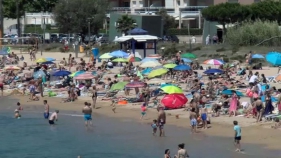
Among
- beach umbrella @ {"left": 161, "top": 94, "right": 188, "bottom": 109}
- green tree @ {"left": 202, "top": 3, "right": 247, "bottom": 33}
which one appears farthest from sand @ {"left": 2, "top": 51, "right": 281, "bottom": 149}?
green tree @ {"left": 202, "top": 3, "right": 247, "bottom": 33}

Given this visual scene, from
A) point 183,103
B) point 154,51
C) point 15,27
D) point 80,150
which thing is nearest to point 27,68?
point 154,51

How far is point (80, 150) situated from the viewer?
80.8 ft

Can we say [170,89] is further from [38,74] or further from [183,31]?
[183,31]

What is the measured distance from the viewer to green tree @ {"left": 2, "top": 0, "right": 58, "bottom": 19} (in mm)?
80312

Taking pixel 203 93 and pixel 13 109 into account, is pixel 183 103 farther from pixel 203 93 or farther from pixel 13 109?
pixel 13 109

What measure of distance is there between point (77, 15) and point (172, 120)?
40014mm

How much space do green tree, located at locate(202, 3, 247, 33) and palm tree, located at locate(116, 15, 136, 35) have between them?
6324mm

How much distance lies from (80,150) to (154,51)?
22.5 metres

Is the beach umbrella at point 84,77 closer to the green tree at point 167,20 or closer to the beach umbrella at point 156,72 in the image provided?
the beach umbrella at point 156,72

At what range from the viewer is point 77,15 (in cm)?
6694

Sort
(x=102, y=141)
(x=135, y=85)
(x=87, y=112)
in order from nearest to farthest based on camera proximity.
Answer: (x=102, y=141)
(x=87, y=112)
(x=135, y=85)

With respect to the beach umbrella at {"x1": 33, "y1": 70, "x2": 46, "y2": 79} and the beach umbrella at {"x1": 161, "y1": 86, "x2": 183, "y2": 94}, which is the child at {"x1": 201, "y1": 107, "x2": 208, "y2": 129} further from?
the beach umbrella at {"x1": 33, "y1": 70, "x2": 46, "y2": 79}

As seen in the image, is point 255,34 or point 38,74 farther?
point 255,34

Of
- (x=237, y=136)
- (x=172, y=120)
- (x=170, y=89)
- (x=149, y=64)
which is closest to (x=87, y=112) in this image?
(x=172, y=120)
